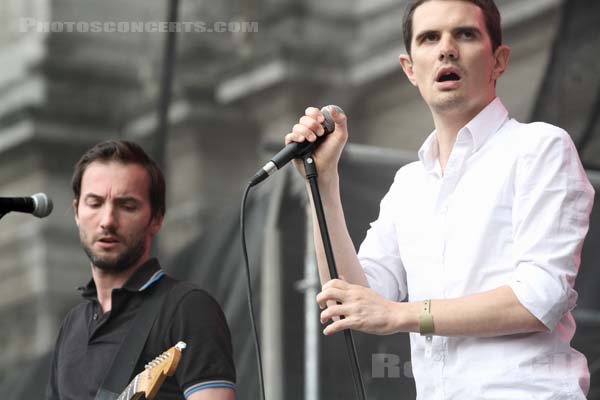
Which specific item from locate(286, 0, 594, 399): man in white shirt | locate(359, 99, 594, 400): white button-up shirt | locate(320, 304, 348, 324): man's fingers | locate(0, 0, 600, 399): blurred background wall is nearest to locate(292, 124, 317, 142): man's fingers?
locate(286, 0, 594, 399): man in white shirt

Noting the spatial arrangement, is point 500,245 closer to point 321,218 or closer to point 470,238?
point 470,238

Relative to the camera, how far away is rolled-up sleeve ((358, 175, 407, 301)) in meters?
2.46

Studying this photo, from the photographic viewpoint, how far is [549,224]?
2.12 meters

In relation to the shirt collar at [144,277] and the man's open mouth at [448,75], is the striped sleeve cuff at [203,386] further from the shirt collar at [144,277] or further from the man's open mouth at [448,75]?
the man's open mouth at [448,75]

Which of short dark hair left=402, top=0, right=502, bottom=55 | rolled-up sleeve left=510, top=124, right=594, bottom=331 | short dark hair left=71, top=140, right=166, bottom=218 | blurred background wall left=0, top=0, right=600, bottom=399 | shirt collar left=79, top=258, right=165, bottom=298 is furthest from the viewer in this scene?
blurred background wall left=0, top=0, right=600, bottom=399

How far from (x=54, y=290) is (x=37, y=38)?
1.59 m

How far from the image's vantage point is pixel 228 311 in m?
4.33

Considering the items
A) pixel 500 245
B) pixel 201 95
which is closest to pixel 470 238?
pixel 500 245

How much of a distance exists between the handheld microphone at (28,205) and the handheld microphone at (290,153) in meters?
0.59

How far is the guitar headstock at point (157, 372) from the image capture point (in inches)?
96.8

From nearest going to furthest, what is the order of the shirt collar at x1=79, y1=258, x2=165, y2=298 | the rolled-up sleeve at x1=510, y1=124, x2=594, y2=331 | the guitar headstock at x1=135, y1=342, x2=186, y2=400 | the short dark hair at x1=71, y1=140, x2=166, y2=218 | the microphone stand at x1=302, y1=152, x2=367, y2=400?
the rolled-up sleeve at x1=510, y1=124, x2=594, y2=331, the microphone stand at x1=302, y1=152, x2=367, y2=400, the guitar headstock at x1=135, y1=342, x2=186, y2=400, the shirt collar at x1=79, y1=258, x2=165, y2=298, the short dark hair at x1=71, y1=140, x2=166, y2=218

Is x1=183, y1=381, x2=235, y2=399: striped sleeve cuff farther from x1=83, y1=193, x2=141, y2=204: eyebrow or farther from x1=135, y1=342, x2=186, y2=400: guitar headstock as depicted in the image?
x1=83, y1=193, x2=141, y2=204: eyebrow

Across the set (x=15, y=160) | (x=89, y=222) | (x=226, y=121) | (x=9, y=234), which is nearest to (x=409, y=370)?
(x=89, y=222)

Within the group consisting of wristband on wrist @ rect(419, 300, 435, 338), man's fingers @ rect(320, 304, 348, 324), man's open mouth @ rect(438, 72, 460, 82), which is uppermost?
man's open mouth @ rect(438, 72, 460, 82)
